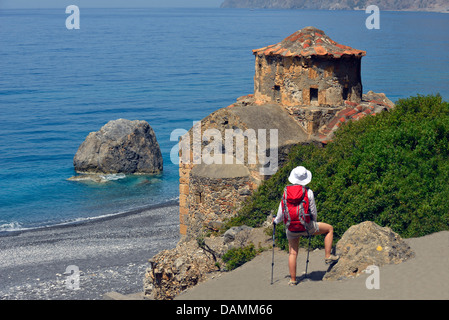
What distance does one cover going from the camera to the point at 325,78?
78.7 ft

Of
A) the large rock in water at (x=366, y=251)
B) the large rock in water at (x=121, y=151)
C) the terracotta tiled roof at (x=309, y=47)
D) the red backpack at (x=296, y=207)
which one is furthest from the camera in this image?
the large rock in water at (x=121, y=151)

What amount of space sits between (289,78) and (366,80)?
231 ft

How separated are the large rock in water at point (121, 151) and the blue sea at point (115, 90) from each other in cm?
141

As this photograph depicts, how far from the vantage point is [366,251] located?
13328mm

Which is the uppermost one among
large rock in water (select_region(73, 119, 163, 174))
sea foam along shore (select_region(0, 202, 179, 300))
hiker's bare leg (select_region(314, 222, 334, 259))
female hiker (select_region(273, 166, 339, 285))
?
female hiker (select_region(273, 166, 339, 285))

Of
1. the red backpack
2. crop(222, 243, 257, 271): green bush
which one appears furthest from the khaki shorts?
crop(222, 243, 257, 271): green bush

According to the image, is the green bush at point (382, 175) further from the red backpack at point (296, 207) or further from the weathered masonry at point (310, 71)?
the red backpack at point (296, 207)

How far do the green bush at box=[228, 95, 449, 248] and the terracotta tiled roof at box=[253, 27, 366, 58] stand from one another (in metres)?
3.06

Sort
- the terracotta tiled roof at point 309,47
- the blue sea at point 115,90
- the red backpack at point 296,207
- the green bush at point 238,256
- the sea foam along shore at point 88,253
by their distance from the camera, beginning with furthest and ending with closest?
the blue sea at point 115,90
the sea foam along shore at point 88,253
the terracotta tiled roof at point 309,47
the green bush at point 238,256
the red backpack at point 296,207

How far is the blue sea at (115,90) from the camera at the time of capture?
47438 mm

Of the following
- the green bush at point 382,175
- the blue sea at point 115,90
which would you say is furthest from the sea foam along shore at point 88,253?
the green bush at point 382,175

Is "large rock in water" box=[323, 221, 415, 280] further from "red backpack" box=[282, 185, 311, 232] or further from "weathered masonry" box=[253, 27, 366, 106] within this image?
"weathered masonry" box=[253, 27, 366, 106]

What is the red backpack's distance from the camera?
12.4 metres

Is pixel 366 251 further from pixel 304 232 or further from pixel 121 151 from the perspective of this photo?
pixel 121 151
